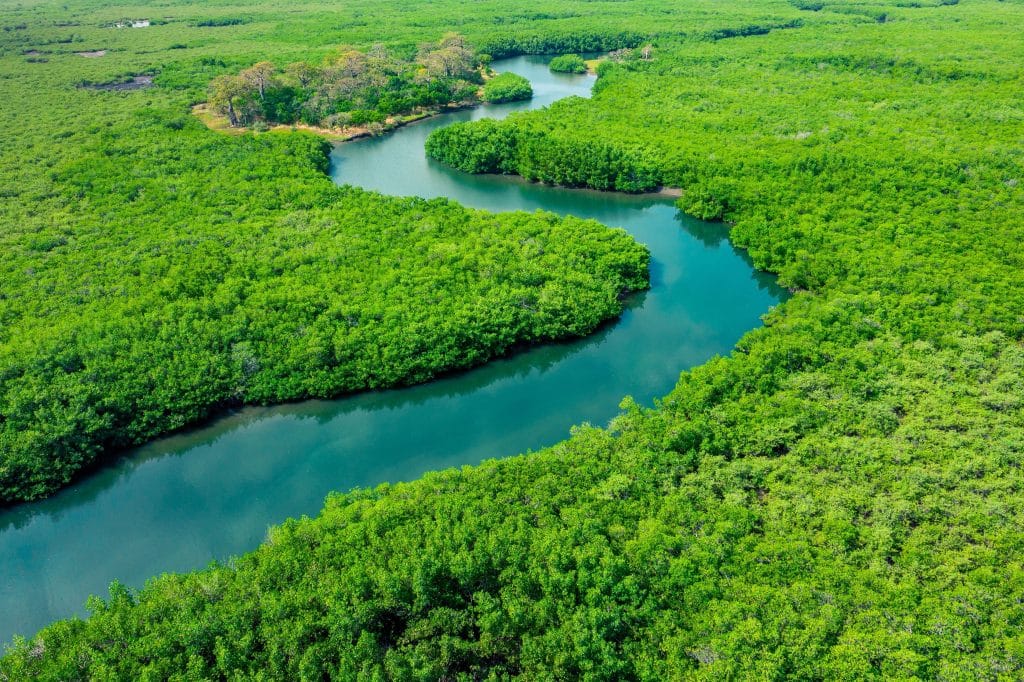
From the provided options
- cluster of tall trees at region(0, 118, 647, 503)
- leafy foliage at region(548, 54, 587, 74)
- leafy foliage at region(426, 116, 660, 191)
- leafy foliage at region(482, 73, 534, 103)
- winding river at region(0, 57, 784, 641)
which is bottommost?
winding river at region(0, 57, 784, 641)

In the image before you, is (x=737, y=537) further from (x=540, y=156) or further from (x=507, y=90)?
(x=507, y=90)

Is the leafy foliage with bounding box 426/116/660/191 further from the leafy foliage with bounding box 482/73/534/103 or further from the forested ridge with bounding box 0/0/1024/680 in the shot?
the leafy foliage with bounding box 482/73/534/103

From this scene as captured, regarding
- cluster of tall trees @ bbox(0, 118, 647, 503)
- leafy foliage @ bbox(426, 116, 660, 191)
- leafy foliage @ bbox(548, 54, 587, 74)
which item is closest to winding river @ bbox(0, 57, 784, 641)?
cluster of tall trees @ bbox(0, 118, 647, 503)

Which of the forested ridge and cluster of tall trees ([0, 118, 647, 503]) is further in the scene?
cluster of tall trees ([0, 118, 647, 503])

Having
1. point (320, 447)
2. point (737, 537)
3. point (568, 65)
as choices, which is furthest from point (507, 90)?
point (737, 537)

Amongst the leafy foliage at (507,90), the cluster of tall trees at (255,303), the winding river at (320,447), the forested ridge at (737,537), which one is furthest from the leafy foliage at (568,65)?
the forested ridge at (737,537)

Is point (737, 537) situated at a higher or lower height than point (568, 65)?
lower

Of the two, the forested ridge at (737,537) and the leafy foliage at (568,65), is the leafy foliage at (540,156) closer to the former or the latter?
the forested ridge at (737,537)
